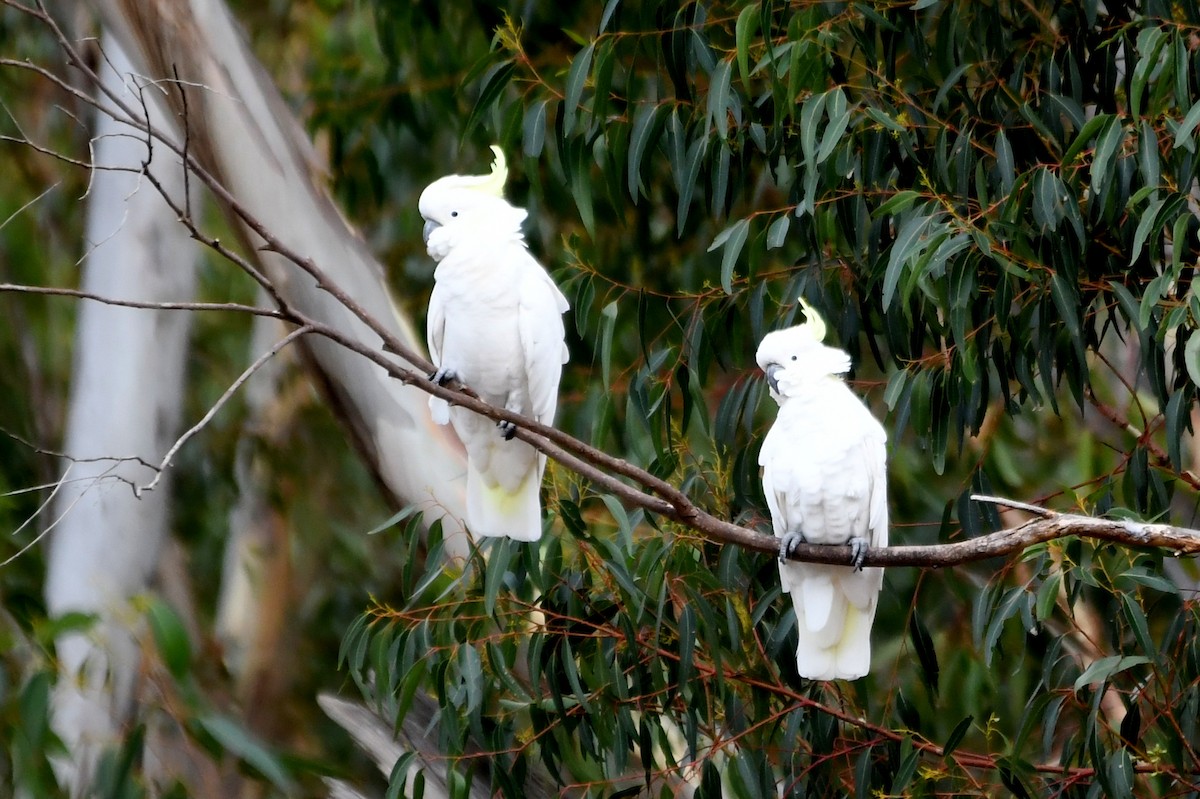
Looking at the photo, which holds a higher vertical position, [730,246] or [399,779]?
[730,246]

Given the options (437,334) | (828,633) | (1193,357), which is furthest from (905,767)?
(437,334)

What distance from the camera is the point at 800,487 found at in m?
2.03

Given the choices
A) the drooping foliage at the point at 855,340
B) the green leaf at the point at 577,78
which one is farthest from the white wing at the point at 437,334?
the green leaf at the point at 577,78

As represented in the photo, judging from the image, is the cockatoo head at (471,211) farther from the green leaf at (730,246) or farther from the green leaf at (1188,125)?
the green leaf at (1188,125)

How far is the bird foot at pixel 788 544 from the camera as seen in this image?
1.98 m

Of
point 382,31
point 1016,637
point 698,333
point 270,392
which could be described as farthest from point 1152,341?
point 270,392

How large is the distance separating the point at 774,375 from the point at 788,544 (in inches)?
9.2

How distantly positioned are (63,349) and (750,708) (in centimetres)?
286

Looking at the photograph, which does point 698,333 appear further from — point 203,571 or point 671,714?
point 203,571

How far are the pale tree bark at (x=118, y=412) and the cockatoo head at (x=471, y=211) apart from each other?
3.74 feet

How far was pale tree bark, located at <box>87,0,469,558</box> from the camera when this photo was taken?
265 cm

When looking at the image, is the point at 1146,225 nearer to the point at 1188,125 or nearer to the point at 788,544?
the point at 1188,125

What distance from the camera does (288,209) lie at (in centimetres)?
270

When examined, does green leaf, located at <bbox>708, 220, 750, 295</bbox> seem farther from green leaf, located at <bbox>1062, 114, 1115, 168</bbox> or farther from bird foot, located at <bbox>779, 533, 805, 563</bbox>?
green leaf, located at <bbox>1062, 114, 1115, 168</bbox>
